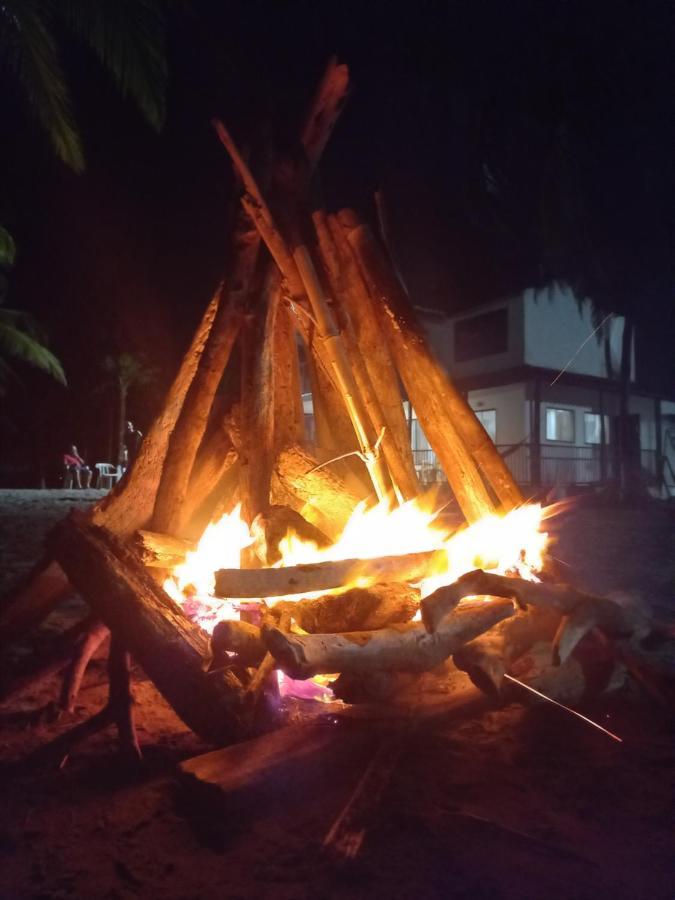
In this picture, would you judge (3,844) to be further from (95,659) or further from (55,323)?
(55,323)

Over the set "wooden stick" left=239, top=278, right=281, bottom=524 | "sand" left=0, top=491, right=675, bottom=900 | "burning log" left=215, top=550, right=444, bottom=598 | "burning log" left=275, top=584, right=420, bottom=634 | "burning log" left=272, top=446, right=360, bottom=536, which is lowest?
"sand" left=0, top=491, right=675, bottom=900

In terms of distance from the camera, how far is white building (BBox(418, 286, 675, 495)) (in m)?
19.2

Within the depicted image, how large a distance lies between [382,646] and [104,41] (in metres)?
6.39

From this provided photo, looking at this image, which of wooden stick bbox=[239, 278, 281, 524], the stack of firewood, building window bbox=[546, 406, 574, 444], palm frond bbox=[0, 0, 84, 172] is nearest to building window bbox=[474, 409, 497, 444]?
building window bbox=[546, 406, 574, 444]

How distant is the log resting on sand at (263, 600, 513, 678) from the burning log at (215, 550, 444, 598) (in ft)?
1.27

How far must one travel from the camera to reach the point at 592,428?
2230 cm

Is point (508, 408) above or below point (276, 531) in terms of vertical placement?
above

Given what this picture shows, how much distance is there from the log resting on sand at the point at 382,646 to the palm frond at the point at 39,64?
6187 mm

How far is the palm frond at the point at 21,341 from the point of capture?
23703mm

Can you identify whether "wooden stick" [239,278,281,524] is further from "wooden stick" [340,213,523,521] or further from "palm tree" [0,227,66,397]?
"palm tree" [0,227,66,397]

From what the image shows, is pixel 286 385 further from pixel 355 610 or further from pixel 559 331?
pixel 559 331

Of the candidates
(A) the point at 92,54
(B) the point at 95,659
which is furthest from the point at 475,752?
(A) the point at 92,54

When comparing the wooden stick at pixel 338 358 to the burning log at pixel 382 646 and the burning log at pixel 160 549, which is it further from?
the burning log at pixel 382 646

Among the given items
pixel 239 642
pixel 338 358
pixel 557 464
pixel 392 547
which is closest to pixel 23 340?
pixel 557 464
